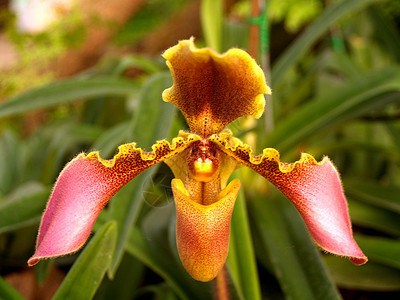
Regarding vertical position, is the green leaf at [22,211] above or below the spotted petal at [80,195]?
above

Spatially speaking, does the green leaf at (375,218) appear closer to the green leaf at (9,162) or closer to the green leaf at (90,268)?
the green leaf at (90,268)

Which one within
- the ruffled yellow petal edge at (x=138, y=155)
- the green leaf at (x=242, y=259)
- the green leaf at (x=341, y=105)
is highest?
the green leaf at (x=341, y=105)

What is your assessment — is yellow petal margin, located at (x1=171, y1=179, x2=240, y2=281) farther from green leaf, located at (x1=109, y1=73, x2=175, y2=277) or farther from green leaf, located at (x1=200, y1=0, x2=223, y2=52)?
green leaf, located at (x1=200, y1=0, x2=223, y2=52)

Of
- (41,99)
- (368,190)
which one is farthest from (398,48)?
(41,99)

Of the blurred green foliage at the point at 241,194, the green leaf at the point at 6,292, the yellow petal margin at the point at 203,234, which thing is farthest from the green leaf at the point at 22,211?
the yellow petal margin at the point at 203,234

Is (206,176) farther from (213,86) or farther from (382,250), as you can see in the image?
(382,250)

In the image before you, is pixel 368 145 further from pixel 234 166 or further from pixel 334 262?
pixel 234 166

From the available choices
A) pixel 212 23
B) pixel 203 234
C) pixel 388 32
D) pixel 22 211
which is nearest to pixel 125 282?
pixel 22 211
